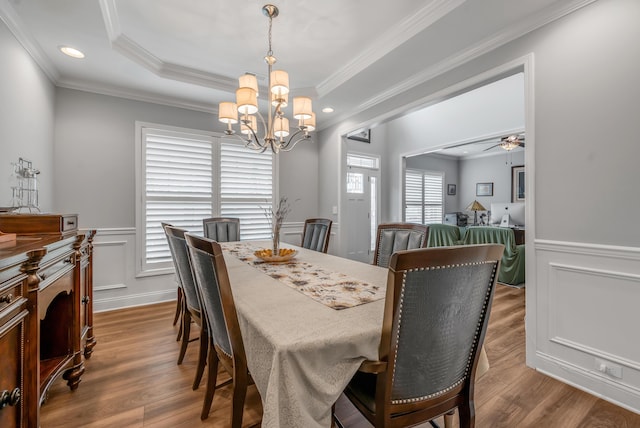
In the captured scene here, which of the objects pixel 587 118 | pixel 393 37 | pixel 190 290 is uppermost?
pixel 393 37

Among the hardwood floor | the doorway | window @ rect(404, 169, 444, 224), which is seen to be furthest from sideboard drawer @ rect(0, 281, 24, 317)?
window @ rect(404, 169, 444, 224)

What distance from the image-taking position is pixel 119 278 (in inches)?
135

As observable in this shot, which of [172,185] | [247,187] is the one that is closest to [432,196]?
[247,187]

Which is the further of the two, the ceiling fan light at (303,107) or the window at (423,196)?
the window at (423,196)

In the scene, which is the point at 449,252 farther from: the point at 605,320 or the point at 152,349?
the point at 152,349

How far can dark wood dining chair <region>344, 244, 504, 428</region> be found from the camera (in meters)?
0.90

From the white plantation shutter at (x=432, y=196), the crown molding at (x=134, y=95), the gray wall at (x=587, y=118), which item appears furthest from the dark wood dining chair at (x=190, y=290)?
the white plantation shutter at (x=432, y=196)

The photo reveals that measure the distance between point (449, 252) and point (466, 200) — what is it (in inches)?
332

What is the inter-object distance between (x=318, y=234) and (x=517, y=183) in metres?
6.56

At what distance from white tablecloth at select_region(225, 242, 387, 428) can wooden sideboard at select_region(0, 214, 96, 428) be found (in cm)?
77

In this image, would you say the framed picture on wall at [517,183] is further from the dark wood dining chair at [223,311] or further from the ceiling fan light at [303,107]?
the dark wood dining chair at [223,311]

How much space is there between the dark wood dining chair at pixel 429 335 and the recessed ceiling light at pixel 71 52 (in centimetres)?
337

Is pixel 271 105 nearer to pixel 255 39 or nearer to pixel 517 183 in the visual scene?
pixel 255 39

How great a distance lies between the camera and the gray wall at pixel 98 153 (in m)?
3.18
